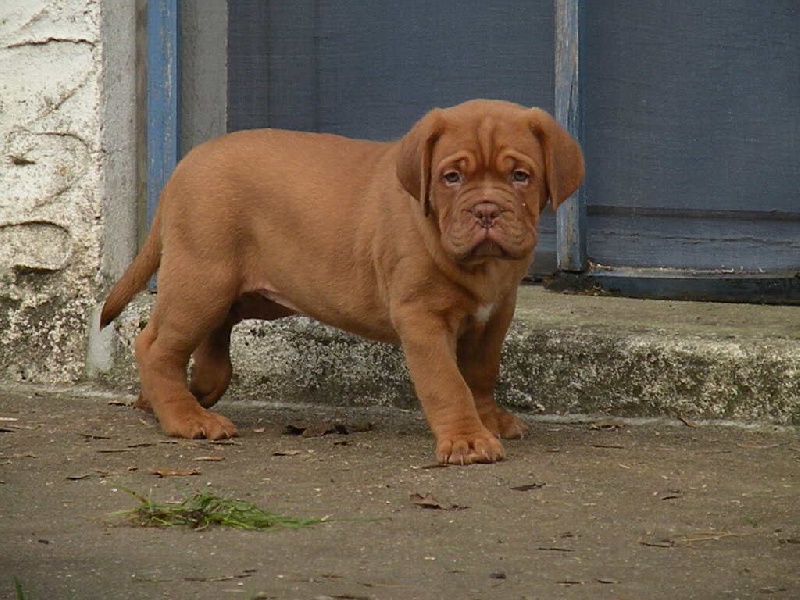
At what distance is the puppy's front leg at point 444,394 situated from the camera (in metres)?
3.94

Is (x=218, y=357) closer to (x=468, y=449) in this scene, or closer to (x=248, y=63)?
(x=468, y=449)

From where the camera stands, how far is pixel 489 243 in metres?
3.92

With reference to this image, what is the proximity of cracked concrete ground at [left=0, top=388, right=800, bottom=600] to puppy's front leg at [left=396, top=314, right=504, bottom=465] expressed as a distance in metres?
0.09

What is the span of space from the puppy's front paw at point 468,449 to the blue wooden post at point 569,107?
6.05ft

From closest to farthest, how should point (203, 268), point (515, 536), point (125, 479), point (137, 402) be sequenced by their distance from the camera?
point (515, 536) → point (125, 479) → point (203, 268) → point (137, 402)

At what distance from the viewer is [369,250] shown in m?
4.40

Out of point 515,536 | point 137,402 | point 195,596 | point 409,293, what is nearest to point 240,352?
point 137,402

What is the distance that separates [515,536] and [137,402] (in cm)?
210

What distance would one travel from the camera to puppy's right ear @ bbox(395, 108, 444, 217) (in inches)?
159

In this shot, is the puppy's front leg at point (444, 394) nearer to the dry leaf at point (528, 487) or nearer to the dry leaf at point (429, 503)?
the dry leaf at point (528, 487)

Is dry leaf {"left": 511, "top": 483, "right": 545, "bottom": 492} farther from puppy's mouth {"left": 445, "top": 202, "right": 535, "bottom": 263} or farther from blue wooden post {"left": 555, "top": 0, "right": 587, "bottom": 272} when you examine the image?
blue wooden post {"left": 555, "top": 0, "right": 587, "bottom": 272}

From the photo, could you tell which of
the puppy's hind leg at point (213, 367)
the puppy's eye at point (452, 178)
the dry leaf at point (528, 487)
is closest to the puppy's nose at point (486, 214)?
the puppy's eye at point (452, 178)

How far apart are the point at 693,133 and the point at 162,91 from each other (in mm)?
2128

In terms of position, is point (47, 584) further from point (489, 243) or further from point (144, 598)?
point (489, 243)
